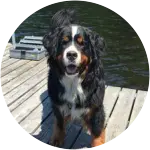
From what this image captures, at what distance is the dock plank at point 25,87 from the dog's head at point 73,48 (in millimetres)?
1169

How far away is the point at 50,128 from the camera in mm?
3176

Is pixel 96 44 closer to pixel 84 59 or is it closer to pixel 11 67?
pixel 84 59

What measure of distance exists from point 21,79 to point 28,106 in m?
0.85

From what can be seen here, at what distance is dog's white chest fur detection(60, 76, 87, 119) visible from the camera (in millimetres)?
2785

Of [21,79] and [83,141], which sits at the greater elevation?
[21,79]

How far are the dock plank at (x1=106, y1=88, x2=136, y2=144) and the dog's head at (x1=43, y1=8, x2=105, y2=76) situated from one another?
0.84 metres

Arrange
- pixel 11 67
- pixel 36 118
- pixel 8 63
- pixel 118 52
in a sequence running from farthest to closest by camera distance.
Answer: pixel 118 52 → pixel 8 63 → pixel 11 67 → pixel 36 118

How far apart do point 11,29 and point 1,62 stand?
2332mm

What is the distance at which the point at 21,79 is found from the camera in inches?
169

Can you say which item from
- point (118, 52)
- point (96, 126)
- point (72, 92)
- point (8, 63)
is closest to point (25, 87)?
point (8, 63)

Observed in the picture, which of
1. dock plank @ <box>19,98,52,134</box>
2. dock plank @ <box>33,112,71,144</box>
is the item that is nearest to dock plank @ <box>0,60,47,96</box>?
dock plank @ <box>19,98,52,134</box>

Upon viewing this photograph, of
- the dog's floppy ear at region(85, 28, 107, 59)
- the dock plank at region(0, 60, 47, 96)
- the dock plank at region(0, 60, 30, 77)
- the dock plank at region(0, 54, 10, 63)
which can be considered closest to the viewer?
the dog's floppy ear at region(85, 28, 107, 59)

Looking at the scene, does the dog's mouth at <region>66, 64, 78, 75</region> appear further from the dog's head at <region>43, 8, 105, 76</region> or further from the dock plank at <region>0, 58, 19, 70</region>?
the dock plank at <region>0, 58, 19, 70</region>

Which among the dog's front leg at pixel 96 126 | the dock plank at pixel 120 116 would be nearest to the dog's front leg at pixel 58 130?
the dog's front leg at pixel 96 126
